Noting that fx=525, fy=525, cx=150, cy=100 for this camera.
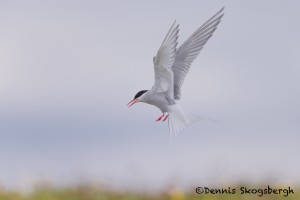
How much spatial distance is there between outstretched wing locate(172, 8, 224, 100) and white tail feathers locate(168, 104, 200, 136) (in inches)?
19.4

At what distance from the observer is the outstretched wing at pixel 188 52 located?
21.6 feet

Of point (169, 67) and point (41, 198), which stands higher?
point (169, 67)

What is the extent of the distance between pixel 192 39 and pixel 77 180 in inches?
100

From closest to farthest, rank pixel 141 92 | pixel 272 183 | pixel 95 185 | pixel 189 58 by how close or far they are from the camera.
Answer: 1. pixel 95 185
2. pixel 272 183
3. pixel 141 92
4. pixel 189 58

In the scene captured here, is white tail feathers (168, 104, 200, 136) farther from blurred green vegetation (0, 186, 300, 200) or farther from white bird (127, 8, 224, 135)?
blurred green vegetation (0, 186, 300, 200)

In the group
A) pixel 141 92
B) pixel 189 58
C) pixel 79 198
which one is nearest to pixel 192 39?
pixel 189 58

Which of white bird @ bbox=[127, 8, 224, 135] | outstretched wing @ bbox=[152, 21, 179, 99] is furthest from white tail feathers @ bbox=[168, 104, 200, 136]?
outstretched wing @ bbox=[152, 21, 179, 99]

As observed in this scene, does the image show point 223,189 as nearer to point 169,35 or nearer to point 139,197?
point 139,197

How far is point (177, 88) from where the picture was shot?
6.96 metres

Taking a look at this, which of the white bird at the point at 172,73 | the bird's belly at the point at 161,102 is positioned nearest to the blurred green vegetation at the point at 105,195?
the white bird at the point at 172,73

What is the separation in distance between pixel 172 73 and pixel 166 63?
216 mm

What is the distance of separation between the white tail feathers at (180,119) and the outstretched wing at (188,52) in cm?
49

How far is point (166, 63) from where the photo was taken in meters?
6.04

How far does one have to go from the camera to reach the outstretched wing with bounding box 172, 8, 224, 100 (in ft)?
21.6
